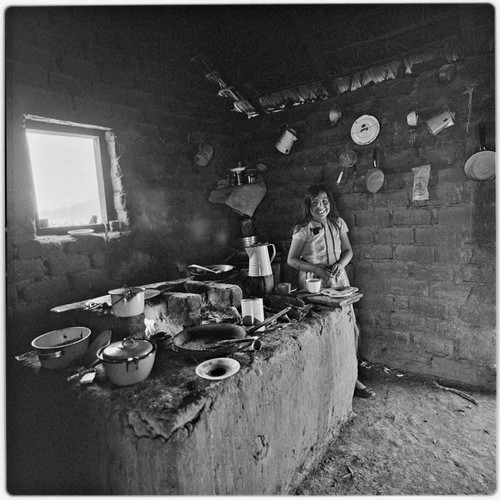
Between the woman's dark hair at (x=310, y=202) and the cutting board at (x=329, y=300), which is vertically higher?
the woman's dark hair at (x=310, y=202)

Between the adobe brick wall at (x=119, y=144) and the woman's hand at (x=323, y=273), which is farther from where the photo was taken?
the woman's hand at (x=323, y=273)

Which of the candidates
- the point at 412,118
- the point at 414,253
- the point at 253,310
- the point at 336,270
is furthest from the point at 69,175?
the point at 414,253

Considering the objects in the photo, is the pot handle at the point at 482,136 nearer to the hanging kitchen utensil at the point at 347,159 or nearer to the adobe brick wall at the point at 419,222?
the adobe brick wall at the point at 419,222

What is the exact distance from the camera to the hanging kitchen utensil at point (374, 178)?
3564 mm

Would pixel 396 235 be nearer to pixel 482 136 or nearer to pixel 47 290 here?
pixel 482 136

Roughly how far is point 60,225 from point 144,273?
2.92ft

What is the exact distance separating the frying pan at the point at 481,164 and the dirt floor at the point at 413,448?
2068 mm

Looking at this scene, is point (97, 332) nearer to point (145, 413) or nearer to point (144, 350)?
point (144, 350)

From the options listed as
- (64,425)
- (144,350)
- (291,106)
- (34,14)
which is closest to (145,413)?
(144,350)

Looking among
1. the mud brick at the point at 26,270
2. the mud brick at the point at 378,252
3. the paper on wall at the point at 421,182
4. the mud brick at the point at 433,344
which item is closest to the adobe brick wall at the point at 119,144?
the mud brick at the point at 26,270

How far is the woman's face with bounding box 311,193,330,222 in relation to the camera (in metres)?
3.37

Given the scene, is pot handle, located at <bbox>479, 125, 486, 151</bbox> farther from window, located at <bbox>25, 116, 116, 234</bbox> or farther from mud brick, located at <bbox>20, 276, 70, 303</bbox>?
mud brick, located at <bbox>20, 276, 70, 303</bbox>

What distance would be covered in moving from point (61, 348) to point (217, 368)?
0.84m

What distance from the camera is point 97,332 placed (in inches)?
85.2
